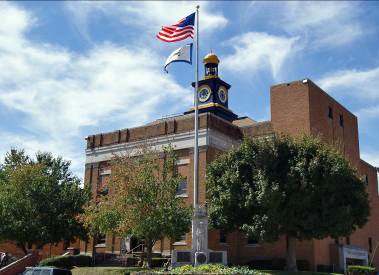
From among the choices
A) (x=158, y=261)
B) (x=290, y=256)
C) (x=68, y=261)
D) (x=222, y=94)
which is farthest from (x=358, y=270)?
(x=222, y=94)

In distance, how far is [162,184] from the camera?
1278 inches

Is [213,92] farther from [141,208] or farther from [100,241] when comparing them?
[141,208]

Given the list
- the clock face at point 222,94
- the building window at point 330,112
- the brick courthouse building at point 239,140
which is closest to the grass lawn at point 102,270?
the brick courthouse building at point 239,140

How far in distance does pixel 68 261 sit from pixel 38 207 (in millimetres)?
4524

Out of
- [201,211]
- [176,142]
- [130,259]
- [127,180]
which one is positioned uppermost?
[176,142]

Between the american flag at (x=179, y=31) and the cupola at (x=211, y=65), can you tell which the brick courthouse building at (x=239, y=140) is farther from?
the cupola at (x=211, y=65)

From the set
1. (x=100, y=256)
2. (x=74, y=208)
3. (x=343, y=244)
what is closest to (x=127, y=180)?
(x=74, y=208)

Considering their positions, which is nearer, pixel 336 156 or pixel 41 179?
pixel 336 156

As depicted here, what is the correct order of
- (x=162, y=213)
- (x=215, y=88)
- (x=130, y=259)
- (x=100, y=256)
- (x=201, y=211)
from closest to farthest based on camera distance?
(x=201, y=211)
(x=162, y=213)
(x=130, y=259)
(x=100, y=256)
(x=215, y=88)

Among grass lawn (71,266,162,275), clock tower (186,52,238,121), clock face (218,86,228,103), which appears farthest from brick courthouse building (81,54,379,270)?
clock face (218,86,228,103)

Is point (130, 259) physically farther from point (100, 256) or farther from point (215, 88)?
point (215, 88)

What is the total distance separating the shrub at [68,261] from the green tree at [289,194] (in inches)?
449

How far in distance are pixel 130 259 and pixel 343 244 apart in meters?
17.0

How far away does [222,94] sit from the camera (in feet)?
207
